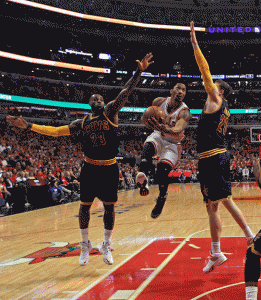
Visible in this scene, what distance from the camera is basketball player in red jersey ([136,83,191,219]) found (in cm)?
430

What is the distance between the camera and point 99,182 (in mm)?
4680

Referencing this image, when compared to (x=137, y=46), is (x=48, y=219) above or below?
below

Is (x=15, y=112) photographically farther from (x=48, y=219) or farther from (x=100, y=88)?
(x=48, y=219)

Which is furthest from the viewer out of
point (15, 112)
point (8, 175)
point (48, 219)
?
point (15, 112)

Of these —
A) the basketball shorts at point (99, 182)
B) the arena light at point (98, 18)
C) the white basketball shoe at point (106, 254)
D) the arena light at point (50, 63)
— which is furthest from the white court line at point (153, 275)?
the arena light at point (50, 63)

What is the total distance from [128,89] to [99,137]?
751mm

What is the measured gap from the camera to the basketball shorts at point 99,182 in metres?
4.66

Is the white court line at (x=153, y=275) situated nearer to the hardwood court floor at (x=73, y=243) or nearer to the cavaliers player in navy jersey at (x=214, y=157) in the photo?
the hardwood court floor at (x=73, y=243)

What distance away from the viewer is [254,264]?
106 inches

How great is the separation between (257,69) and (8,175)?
108ft

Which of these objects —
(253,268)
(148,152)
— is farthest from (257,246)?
(148,152)

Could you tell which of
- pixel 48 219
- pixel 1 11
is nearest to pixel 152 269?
pixel 48 219

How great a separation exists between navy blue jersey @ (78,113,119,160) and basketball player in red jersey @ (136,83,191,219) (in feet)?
1.56

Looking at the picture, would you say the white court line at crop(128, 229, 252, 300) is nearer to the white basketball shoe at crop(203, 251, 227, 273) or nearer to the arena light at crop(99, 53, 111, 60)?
the white basketball shoe at crop(203, 251, 227, 273)
